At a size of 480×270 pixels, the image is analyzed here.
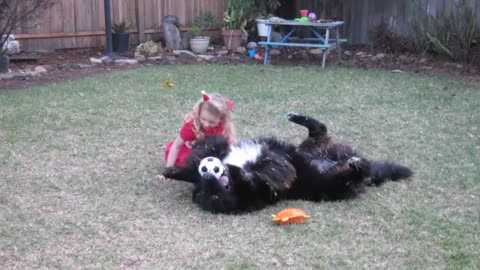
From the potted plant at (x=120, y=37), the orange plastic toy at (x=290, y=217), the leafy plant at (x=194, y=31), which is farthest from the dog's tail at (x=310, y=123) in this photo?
the leafy plant at (x=194, y=31)

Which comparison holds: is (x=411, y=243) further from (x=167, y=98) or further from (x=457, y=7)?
(x=457, y=7)

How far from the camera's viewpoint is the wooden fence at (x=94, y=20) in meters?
10.5

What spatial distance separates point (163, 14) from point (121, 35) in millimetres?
1370

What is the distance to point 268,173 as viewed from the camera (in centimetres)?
362

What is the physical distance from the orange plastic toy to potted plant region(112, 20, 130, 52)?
8.28 m

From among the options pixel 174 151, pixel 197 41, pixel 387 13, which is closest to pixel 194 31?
pixel 197 41

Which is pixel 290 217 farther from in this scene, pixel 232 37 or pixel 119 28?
pixel 232 37

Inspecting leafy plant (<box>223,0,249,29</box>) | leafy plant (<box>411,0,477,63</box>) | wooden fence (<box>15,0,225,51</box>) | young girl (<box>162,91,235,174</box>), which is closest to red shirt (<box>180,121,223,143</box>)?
young girl (<box>162,91,235,174</box>)

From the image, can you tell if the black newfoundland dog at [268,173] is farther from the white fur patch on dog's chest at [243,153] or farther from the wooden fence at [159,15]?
the wooden fence at [159,15]

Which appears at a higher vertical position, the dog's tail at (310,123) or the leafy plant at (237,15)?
the leafy plant at (237,15)

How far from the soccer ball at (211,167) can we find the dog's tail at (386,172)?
1.10m

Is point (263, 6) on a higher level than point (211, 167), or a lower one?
higher

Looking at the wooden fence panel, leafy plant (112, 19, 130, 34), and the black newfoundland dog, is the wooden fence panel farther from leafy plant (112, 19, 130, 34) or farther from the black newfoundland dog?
the black newfoundland dog

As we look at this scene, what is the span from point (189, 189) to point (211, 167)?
51 cm
